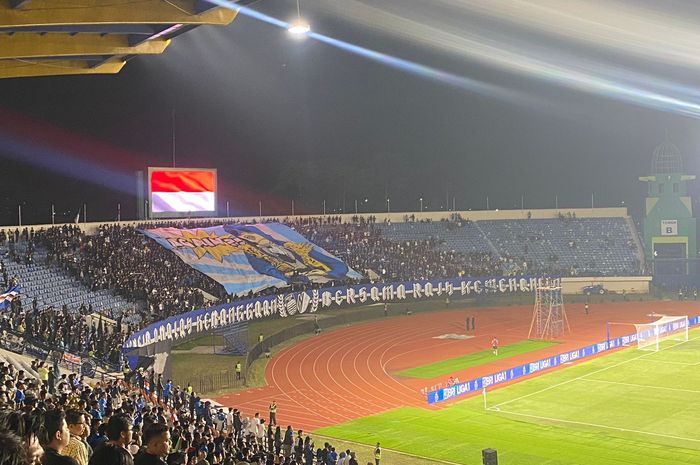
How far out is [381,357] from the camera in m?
40.8

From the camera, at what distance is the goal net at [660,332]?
4341cm

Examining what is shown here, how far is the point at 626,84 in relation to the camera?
75.2 meters

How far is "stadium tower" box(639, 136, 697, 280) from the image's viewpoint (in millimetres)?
71750

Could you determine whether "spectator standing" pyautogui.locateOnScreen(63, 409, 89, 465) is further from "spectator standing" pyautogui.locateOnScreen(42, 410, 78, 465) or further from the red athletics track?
the red athletics track

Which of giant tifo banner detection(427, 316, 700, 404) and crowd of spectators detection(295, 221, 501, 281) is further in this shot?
crowd of spectators detection(295, 221, 501, 281)

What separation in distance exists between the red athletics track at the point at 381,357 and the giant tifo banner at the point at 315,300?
2.47 meters

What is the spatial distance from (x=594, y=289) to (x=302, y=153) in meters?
33.0

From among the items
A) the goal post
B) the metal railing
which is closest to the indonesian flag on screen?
the metal railing

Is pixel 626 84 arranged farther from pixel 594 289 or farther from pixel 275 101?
A: pixel 275 101

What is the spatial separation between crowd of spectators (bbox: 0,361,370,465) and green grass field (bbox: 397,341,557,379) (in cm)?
1375

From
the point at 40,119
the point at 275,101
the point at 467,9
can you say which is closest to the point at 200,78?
the point at 275,101

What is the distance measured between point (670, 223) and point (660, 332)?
101ft

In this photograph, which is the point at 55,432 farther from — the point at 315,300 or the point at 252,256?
the point at 315,300

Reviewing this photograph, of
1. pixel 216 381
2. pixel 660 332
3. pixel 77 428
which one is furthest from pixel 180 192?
pixel 77 428
